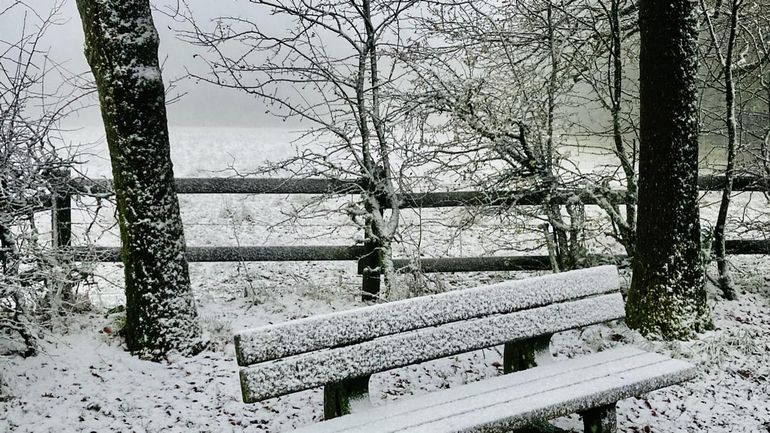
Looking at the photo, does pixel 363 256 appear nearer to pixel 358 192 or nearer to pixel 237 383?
pixel 358 192

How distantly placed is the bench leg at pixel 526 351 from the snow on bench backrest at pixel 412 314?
0.84ft

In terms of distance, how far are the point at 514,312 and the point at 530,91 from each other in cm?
279

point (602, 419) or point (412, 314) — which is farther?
point (602, 419)

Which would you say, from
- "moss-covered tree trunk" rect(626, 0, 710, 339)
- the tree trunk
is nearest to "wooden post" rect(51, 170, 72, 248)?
"moss-covered tree trunk" rect(626, 0, 710, 339)

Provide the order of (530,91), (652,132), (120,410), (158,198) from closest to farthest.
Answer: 1. (120,410)
2. (158,198)
3. (652,132)
4. (530,91)

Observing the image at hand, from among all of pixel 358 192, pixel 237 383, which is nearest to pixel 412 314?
pixel 237 383

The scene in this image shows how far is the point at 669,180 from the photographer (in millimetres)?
4812

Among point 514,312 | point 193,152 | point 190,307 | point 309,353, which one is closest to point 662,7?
point 514,312

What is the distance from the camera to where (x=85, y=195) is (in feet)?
17.7

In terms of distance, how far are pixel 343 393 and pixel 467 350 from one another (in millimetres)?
680

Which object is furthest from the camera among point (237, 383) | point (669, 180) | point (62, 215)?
point (62, 215)

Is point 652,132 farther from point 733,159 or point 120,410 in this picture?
point 120,410

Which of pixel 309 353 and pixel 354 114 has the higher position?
pixel 354 114

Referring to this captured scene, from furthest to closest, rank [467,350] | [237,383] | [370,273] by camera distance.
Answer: [370,273] → [237,383] → [467,350]
